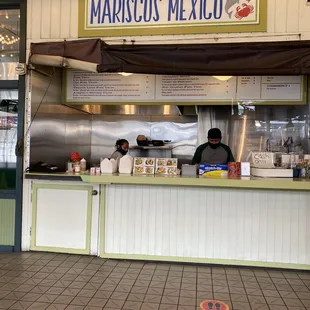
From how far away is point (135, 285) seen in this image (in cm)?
347

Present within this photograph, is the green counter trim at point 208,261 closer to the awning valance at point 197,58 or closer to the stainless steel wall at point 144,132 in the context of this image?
the awning valance at point 197,58

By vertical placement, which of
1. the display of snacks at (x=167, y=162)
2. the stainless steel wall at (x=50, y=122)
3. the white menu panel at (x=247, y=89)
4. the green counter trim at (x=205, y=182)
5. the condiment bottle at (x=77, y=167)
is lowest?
the green counter trim at (x=205, y=182)

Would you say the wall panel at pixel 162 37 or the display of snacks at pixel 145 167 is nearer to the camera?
the wall panel at pixel 162 37

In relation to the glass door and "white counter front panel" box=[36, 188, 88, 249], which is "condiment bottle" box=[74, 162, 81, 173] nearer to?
"white counter front panel" box=[36, 188, 88, 249]

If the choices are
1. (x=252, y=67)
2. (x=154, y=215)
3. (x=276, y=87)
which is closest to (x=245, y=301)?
(x=154, y=215)

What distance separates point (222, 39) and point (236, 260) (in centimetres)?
260

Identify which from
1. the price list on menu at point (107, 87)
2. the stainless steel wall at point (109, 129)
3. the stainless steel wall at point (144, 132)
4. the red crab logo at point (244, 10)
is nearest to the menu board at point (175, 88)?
the price list on menu at point (107, 87)

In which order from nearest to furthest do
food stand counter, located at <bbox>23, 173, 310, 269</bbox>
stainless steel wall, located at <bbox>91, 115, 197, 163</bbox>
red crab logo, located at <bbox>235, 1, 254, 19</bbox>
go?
food stand counter, located at <bbox>23, 173, 310, 269</bbox>, red crab logo, located at <bbox>235, 1, 254, 19</bbox>, stainless steel wall, located at <bbox>91, 115, 197, 163</bbox>

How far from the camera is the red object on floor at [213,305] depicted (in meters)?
2.98

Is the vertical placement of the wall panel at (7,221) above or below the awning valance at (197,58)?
below

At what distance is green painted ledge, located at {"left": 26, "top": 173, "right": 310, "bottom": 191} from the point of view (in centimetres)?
357

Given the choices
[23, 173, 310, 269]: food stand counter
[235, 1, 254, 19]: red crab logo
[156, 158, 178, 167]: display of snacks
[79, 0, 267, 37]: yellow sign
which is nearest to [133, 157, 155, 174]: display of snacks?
[156, 158, 178, 167]: display of snacks

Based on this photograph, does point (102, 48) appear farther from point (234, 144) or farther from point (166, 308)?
point (234, 144)

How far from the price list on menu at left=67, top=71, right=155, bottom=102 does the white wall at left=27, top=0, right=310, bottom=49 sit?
0.58 metres
